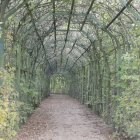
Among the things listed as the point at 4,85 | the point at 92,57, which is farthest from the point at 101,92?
the point at 4,85

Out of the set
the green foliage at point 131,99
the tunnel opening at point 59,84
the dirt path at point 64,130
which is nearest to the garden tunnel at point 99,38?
the green foliage at point 131,99

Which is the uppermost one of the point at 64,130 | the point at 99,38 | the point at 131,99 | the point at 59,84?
the point at 99,38

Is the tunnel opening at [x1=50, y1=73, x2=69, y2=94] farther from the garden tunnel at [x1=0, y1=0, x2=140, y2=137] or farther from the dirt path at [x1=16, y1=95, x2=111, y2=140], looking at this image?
the dirt path at [x1=16, y1=95, x2=111, y2=140]

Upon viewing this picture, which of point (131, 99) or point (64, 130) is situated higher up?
point (131, 99)

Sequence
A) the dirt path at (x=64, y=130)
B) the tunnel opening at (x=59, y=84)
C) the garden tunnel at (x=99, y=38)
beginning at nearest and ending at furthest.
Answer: the garden tunnel at (x=99, y=38)
the dirt path at (x=64, y=130)
the tunnel opening at (x=59, y=84)

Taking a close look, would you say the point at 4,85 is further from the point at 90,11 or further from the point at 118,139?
the point at 90,11

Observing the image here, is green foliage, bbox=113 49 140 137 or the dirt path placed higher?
green foliage, bbox=113 49 140 137

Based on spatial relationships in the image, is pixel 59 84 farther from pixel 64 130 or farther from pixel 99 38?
pixel 64 130

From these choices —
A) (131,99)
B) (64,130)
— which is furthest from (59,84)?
(131,99)

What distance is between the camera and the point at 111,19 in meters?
13.6

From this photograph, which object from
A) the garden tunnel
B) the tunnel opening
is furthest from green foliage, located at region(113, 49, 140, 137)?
the tunnel opening

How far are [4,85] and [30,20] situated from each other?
5.20 metres

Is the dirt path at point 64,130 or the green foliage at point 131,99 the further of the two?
the dirt path at point 64,130

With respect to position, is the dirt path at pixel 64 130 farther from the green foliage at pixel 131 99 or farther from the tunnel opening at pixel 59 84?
the tunnel opening at pixel 59 84
